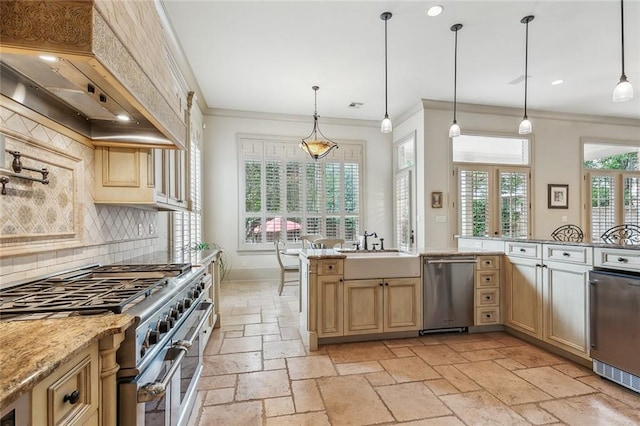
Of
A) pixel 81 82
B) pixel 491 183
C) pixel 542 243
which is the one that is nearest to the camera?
pixel 81 82

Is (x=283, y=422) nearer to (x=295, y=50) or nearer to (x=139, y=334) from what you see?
(x=139, y=334)

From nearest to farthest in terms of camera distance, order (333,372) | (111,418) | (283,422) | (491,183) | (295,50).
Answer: (111,418), (283,422), (333,372), (295,50), (491,183)

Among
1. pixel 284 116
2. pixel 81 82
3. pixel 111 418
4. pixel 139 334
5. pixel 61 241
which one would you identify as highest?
pixel 284 116

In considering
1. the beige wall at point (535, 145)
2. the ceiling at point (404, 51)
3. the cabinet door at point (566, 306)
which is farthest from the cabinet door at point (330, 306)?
the beige wall at point (535, 145)

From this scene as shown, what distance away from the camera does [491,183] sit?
18.3ft

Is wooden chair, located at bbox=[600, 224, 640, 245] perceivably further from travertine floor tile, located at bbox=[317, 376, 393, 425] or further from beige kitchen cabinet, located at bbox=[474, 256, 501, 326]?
travertine floor tile, located at bbox=[317, 376, 393, 425]

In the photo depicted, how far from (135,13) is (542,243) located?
3465 mm

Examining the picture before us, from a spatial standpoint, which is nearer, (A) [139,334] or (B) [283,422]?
(A) [139,334]

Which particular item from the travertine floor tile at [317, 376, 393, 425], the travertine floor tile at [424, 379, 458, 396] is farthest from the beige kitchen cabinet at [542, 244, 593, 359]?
the travertine floor tile at [317, 376, 393, 425]

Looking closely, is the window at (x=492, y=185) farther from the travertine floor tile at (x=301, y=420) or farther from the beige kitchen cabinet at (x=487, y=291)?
the travertine floor tile at (x=301, y=420)

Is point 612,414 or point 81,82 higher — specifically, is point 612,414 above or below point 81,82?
below

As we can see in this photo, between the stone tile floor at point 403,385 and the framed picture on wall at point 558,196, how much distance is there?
377cm

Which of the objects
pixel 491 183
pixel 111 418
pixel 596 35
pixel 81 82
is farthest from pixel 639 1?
pixel 111 418

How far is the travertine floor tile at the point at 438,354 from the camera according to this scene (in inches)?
106
